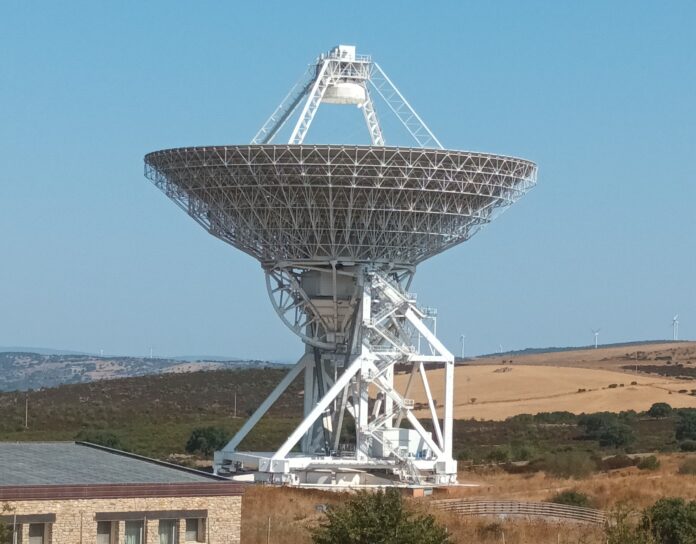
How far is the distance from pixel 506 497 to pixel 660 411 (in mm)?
54208

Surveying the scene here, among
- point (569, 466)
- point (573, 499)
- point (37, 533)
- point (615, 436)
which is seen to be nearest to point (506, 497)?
point (573, 499)

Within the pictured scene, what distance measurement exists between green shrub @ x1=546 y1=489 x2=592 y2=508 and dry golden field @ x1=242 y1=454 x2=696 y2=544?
364 mm

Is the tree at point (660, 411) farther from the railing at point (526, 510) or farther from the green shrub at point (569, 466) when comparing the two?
the railing at point (526, 510)

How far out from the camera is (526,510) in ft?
169

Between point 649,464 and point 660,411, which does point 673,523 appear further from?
point 660,411

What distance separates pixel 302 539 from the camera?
42.6 metres

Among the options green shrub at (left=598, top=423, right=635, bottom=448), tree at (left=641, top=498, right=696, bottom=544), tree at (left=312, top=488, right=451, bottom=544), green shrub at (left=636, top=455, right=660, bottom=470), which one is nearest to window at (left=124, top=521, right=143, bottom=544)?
tree at (left=312, top=488, right=451, bottom=544)

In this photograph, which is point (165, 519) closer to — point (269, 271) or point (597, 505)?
point (597, 505)

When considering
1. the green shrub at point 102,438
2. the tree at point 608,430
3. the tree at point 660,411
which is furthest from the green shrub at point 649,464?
the tree at point 660,411

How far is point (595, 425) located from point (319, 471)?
37167 millimetres

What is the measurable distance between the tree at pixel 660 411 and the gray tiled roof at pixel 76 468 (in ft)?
226

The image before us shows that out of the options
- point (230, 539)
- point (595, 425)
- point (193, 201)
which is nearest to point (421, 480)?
point (193, 201)

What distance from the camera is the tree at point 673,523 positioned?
4212cm

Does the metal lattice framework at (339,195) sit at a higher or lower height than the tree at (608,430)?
higher
